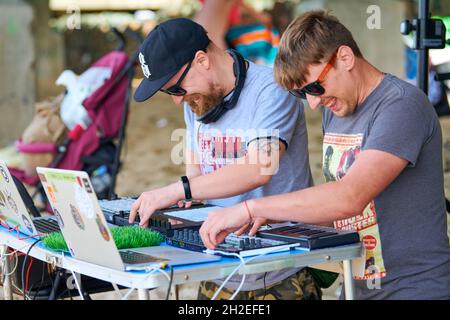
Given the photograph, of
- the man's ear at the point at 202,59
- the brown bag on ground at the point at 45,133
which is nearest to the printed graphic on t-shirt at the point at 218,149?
the man's ear at the point at 202,59

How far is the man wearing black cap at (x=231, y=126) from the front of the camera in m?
2.77

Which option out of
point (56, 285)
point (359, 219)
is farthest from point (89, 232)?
point (56, 285)

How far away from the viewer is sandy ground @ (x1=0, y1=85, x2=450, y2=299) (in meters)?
7.68

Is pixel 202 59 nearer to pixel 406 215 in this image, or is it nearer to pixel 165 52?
pixel 165 52

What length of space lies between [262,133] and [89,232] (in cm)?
76

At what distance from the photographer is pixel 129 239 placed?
2.55m

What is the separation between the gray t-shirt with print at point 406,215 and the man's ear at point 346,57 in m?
0.12

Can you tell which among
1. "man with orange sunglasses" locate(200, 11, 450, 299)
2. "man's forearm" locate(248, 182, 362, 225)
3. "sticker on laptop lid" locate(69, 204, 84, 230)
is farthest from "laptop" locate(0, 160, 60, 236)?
"man's forearm" locate(248, 182, 362, 225)

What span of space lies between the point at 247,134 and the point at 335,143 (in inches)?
13.4

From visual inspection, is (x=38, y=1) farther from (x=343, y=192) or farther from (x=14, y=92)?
(x=343, y=192)

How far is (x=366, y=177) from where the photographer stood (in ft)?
7.76

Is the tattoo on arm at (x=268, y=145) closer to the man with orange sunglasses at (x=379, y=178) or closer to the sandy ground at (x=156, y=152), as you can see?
the man with orange sunglasses at (x=379, y=178)

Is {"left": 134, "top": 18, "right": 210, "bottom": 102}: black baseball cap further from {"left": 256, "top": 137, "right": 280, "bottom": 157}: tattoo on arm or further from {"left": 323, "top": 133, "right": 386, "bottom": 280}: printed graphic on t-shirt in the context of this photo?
{"left": 323, "top": 133, "right": 386, "bottom": 280}: printed graphic on t-shirt

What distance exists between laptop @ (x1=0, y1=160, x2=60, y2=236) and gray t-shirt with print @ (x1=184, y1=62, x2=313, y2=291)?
64 cm
